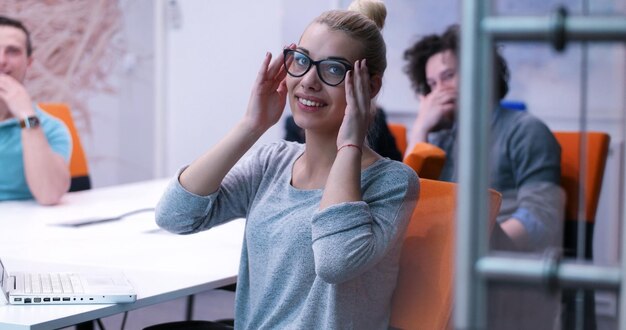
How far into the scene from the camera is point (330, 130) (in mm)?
1473

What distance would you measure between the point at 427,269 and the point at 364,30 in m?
0.40

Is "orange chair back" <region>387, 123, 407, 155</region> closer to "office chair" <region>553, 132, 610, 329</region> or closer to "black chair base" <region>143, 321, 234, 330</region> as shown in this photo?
"black chair base" <region>143, 321, 234, 330</region>

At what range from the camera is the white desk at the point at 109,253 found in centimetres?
141

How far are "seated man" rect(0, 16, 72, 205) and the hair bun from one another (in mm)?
1308

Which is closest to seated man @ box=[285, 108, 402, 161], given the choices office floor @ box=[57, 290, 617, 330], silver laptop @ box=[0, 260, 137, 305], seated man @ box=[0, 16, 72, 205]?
silver laptop @ box=[0, 260, 137, 305]

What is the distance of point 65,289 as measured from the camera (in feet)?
4.81

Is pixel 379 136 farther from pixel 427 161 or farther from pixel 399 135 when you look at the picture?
pixel 399 135

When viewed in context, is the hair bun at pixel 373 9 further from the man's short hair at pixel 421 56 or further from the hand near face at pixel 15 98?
the hand near face at pixel 15 98

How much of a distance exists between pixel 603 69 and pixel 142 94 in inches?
181

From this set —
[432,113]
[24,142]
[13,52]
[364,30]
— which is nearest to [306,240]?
[364,30]

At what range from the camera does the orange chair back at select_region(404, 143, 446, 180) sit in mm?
1653

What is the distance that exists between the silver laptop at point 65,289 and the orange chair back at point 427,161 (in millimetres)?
561

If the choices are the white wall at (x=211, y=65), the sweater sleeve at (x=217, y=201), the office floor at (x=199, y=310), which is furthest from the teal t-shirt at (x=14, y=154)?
the white wall at (x=211, y=65)

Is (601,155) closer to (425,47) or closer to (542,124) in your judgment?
(542,124)
